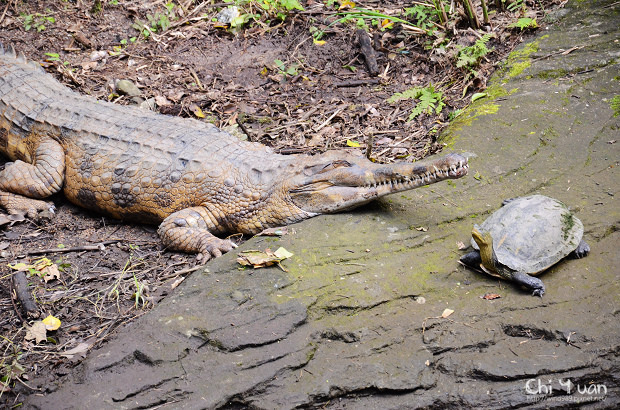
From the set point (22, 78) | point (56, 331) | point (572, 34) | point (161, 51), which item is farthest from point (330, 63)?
point (56, 331)

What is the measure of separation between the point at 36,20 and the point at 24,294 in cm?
578

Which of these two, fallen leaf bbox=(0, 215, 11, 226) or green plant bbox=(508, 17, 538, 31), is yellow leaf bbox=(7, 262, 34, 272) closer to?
fallen leaf bbox=(0, 215, 11, 226)

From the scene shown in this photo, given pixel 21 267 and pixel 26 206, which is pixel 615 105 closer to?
pixel 21 267

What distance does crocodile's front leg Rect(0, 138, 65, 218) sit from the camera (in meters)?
5.55

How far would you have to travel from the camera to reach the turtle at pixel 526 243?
3.69 metres

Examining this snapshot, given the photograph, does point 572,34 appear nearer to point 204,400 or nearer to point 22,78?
point 204,400

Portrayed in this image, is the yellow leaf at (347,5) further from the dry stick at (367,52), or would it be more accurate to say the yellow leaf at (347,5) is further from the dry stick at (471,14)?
the dry stick at (471,14)

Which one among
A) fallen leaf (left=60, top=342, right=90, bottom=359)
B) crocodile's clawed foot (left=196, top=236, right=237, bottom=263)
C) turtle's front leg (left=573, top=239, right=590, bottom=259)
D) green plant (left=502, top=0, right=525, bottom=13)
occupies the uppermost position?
green plant (left=502, top=0, right=525, bottom=13)

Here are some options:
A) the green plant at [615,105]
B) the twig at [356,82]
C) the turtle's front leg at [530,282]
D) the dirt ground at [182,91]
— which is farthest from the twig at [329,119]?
the turtle's front leg at [530,282]

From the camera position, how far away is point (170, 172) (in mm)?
5207

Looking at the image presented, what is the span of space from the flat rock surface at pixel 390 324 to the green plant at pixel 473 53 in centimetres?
213

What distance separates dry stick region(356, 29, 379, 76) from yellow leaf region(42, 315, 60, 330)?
4.98m

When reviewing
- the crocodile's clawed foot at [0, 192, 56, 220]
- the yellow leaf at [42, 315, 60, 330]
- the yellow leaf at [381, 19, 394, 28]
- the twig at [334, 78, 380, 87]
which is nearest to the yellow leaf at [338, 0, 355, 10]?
the yellow leaf at [381, 19, 394, 28]

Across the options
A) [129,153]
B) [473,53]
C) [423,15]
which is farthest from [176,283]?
[423,15]
